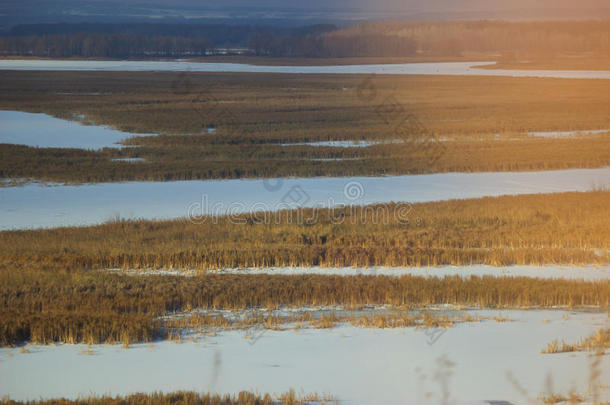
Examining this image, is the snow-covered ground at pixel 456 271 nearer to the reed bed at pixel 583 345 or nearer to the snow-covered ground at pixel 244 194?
the reed bed at pixel 583 345

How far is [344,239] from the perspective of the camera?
13.9 metres

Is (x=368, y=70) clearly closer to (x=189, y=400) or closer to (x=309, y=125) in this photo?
(x=309, y=125)

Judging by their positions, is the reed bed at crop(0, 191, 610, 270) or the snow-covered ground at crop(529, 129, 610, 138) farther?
the snow-covered ground at crop(529, 129, 610, 138)

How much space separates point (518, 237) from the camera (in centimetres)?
1379

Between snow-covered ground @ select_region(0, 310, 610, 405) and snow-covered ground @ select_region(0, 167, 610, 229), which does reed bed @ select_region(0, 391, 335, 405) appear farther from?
snow-covered ground @ select_region(0, 167, 610, 229)

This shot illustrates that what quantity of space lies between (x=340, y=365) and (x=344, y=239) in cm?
620

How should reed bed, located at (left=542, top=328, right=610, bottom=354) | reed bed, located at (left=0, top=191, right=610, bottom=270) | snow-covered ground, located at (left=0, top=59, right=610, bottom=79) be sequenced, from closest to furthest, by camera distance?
reed bed, located at (left=542, top=328, right=610, bottom=354)
reed bed, located at (left=0, top=191, right=610, bottom=270)
snow-covered ground, located at (left=0, top=59, right=610, bottom=79)

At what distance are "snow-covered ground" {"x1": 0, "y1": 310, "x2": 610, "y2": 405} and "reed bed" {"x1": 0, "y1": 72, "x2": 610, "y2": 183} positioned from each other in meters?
14.3

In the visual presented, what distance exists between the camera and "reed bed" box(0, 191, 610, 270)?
12344mm

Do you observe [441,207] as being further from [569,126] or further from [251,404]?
[569,126]

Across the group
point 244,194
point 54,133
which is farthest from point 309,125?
point 244,194

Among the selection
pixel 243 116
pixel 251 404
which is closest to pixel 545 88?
pixel 243 116

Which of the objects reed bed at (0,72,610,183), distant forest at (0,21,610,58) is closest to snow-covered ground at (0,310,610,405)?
reed bed at (0,72,610,183)

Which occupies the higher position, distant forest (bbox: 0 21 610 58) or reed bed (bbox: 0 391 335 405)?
distant forest (bbox: 0 21 610 58)
